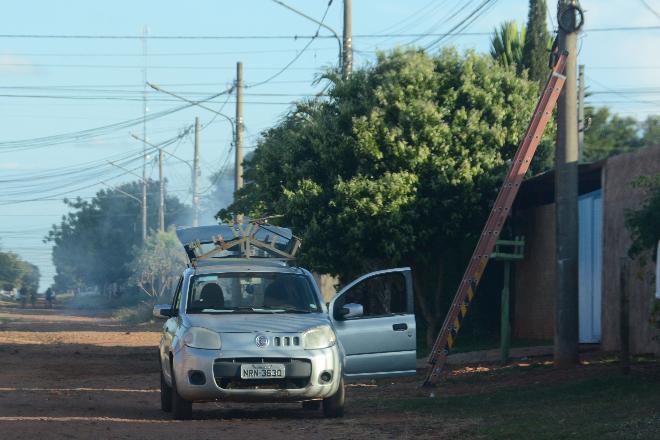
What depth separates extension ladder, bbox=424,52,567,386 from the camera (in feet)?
55.5

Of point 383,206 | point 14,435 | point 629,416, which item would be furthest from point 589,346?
point 14,435

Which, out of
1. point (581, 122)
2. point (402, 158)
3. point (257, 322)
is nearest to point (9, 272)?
point (581, 122)

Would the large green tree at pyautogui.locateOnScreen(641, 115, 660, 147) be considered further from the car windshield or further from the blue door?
the car windshield

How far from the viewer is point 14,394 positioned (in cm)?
1587

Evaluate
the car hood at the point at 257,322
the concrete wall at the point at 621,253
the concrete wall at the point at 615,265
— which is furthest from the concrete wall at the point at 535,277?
the car hood at the point at 257,322

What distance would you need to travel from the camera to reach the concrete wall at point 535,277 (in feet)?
76.1

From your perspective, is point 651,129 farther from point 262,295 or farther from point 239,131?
point 262,295

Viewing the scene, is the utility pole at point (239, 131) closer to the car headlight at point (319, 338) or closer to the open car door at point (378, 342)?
the open car door at point (378, 342)

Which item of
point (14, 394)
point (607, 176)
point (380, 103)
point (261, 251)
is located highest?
point (380, 103)

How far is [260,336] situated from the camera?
1220 cm

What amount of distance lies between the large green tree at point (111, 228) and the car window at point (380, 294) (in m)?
73.6

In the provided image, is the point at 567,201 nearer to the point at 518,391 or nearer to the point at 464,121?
the point at 518,391

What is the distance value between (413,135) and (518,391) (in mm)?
8472

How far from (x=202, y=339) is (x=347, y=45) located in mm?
14950
